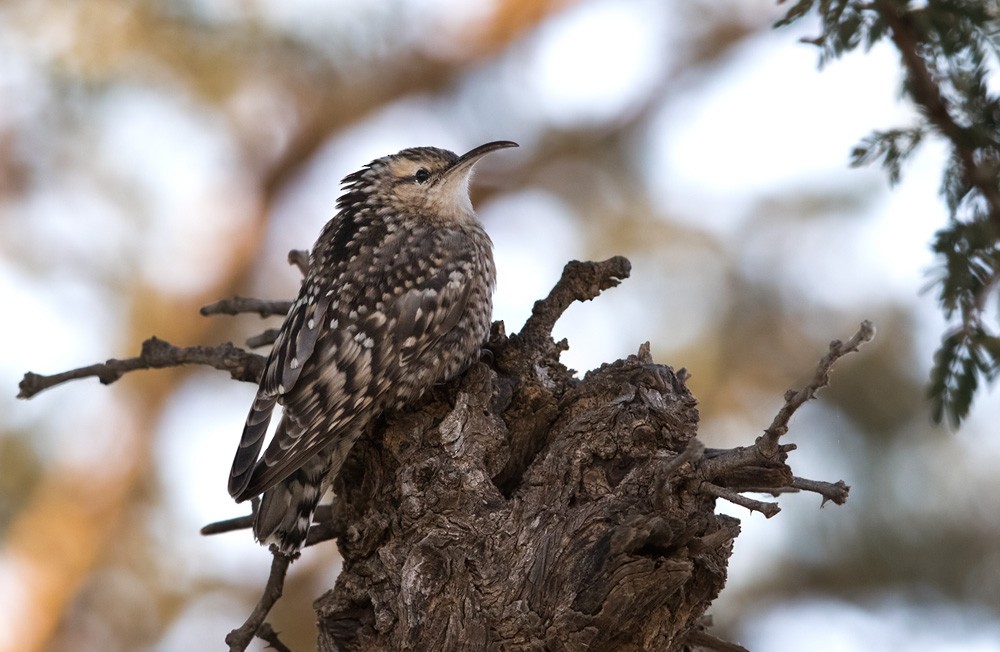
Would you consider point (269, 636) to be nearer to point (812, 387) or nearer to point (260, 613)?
point (260, 613)

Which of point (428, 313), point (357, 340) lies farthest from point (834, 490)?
point (357, 340)

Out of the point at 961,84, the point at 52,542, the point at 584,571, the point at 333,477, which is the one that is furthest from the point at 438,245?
the point at 52,542

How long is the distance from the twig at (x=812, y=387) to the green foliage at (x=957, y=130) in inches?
19.5

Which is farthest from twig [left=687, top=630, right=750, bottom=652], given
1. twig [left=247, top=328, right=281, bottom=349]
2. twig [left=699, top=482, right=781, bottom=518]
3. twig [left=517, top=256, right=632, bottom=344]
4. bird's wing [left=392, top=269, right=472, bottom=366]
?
twig [left=247, top=328, right=281, bottom=349]

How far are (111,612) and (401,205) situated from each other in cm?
317

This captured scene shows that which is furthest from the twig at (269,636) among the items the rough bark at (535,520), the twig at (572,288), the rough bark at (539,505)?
the twig at (572,288)

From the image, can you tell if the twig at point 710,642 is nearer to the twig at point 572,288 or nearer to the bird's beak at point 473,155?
the twig at point 572,288

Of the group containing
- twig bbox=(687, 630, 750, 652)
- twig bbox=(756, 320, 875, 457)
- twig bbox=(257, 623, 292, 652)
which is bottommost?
twig bbox=(687, 630, 750, 652)

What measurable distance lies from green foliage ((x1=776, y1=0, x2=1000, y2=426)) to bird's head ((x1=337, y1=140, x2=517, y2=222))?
2003mm

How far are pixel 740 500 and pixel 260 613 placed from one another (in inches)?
64.9

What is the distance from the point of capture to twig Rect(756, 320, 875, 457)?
8.00ft

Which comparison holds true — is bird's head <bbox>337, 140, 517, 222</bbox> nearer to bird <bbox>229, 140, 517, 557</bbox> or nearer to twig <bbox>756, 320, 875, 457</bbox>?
bird <bbox>229, 140, 517, 557</bbox>

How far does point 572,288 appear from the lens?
12.2ft

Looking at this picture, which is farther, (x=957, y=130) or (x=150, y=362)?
(x=150, y=362)
